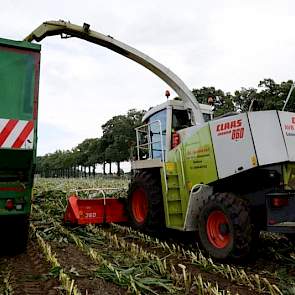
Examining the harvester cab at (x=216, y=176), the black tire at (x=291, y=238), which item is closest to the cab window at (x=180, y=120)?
the harvester cab at (x=216, y=176)

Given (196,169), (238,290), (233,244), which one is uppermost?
(196,169)

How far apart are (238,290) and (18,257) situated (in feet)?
10.9

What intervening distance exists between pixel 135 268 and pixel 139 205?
11.1 ft

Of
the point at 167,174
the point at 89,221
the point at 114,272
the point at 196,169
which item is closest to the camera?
the point at 114,272

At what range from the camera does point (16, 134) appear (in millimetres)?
5098

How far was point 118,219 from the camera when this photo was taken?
870 cm

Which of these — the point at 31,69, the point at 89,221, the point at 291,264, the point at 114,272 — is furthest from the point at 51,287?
the point at 89,221

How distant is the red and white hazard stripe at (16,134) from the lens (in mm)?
5023

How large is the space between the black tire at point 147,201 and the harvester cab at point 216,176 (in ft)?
0.06

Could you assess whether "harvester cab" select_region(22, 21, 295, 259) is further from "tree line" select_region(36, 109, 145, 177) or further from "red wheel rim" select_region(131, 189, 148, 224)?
"tree line" select_region(36, 109, 145, 177)

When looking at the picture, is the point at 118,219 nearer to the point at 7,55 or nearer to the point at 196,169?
the point at 196,169

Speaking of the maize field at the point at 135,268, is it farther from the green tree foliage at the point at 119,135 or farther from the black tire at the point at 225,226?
the green tree foliage at the point at 119,135

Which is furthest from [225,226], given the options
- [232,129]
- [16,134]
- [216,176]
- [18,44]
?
[18,44]

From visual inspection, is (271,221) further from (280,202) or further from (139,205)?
(139,205)
